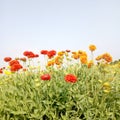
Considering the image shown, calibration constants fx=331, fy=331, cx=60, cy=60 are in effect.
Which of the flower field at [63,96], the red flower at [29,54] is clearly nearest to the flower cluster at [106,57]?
the flower field at [63,96]

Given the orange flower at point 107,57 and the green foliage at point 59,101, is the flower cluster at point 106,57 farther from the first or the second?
the green foliage at point 59,101

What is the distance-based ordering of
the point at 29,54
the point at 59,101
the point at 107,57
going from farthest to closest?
the point at 29,54
the point at 107,57
the point at 59,101

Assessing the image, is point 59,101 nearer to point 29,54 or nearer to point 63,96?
point 63,96

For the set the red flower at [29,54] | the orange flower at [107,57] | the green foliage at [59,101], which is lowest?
the green foliage at [59,101]

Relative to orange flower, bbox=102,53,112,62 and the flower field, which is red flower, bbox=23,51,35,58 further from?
orange flower, bbox=102,53,112,62

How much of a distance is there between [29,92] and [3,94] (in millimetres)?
443

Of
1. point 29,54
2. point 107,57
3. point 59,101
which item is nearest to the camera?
point 59,101

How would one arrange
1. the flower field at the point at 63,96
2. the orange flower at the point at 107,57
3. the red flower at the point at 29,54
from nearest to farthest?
the flower field at the point at 63,96
the orange flower at the point at 107,57
the red flower at the point at 29,54

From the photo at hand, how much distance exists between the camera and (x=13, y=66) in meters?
5.09

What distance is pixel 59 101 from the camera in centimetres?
459

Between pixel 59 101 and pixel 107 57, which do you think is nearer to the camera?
pixel 59 101

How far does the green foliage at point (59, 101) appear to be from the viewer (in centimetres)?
450

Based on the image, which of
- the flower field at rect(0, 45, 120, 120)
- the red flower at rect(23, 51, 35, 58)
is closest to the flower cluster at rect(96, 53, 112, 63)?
the flower field at rect(0, 45, 120, 120)

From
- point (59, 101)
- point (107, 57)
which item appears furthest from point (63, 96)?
point (107, 57)
